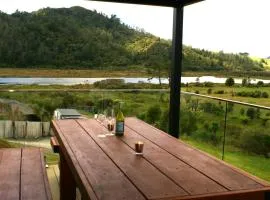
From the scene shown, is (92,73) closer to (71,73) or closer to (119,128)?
(71,73)

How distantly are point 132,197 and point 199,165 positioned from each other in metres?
0.62

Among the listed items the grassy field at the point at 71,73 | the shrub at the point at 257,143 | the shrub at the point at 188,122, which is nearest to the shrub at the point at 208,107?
the shrub at the point at 188,122

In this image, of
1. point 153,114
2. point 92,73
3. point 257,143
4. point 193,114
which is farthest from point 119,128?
point 92,73

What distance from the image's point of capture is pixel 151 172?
1731 mm

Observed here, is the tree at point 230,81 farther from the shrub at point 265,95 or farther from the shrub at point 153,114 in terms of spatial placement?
the shrub at point 153,114

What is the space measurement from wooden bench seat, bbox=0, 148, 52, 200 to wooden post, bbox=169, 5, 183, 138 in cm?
181

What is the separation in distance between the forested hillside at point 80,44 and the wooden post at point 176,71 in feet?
7.54

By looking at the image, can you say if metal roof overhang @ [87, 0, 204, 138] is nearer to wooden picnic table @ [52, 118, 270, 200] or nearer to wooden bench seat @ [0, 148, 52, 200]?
wooden picnic table @ [52, 118, 270, 200]

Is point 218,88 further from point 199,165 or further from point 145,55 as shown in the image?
point 199,165

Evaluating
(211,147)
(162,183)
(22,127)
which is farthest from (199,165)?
(211,147)

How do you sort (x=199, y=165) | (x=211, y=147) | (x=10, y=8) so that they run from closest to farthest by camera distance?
1. (x=199, y=165)
2. (x=211, y=147)
3. (x=10, y=8)

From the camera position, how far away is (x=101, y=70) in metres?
9.63

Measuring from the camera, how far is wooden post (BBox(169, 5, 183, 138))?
413 centimetres

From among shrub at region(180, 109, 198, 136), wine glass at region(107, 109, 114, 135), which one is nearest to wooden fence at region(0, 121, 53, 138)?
wine glass at region(107, 109, 114, 135)
